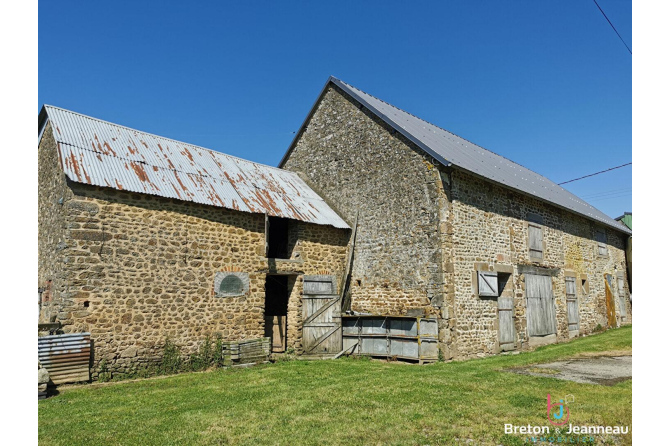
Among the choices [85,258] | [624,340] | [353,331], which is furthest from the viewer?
[624,340]

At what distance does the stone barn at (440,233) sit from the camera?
11430 millimetres

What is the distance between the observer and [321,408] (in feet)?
20.8

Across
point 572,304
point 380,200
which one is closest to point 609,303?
point 572,304

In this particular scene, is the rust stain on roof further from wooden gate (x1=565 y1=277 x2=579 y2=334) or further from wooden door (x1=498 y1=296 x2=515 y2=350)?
wooden gate (x1=565 y1=277 x2=579 y2=334)

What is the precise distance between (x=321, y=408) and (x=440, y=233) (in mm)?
6152

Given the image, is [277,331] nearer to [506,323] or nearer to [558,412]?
[506,323]

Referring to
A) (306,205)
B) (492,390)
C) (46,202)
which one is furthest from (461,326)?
(46,202)

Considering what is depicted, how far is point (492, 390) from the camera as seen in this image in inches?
282

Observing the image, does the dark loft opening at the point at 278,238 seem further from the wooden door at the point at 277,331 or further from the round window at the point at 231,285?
the round window at the point at 231,285

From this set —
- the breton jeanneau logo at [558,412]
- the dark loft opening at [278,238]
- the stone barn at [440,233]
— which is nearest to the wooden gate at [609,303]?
the stone barn at [440,233]

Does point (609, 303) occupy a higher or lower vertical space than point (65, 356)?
lower

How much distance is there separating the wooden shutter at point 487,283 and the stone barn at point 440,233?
3 centimetres

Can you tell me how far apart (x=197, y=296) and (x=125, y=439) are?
17.2ft

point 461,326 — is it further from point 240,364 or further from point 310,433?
point 310,433
